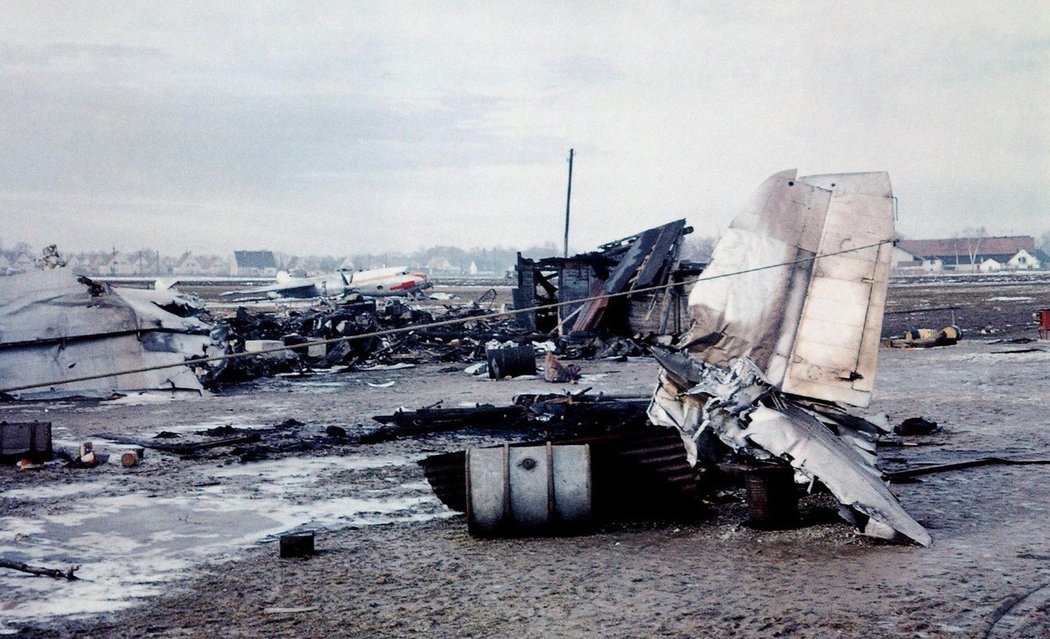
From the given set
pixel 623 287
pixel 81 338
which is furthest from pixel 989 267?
pixel 81 338

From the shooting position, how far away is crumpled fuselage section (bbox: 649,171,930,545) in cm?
907

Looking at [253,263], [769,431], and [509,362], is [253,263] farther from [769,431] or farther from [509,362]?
[769,431]

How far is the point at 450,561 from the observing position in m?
7.21

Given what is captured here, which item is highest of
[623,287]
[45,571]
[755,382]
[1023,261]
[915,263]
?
[1023,261]

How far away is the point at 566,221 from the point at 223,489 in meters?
35.7

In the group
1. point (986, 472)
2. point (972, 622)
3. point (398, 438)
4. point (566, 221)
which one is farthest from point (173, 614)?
point (566, 221)

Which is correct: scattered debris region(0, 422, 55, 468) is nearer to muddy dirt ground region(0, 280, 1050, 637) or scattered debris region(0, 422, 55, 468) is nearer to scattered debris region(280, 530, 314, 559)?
muddy dirt ground region(0, 280, 1050, 637)

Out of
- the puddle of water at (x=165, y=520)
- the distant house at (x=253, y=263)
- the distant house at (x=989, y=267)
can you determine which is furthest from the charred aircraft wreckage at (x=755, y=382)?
the distant house at (x=253, y=263)

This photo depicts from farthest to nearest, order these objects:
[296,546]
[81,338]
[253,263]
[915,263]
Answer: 1. [253,263]
2. [915,263]
3. [81,338]
4. [296,546]

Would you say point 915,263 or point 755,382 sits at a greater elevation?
point 915,263

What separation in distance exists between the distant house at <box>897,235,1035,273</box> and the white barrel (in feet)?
481

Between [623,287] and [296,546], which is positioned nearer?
[296,546]

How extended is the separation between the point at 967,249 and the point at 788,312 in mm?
156854

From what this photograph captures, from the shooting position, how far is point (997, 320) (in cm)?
3409
